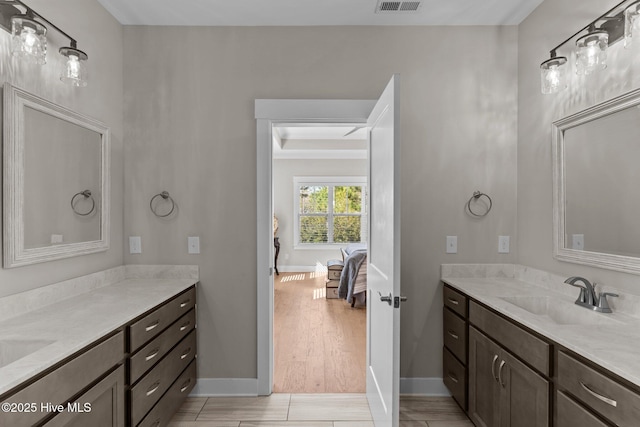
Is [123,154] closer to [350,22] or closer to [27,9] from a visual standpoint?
[27,9]

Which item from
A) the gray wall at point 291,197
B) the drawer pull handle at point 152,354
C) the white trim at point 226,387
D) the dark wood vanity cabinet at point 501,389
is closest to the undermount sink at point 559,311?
the dark wood vanity cabinet at point 501,389

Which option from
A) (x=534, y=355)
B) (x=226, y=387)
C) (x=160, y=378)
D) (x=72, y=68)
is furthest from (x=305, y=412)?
(x=72, y=68)

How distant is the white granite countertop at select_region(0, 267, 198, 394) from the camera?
1163mm

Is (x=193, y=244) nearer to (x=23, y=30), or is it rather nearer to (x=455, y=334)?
(x=23, y=30)

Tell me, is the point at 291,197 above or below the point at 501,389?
above

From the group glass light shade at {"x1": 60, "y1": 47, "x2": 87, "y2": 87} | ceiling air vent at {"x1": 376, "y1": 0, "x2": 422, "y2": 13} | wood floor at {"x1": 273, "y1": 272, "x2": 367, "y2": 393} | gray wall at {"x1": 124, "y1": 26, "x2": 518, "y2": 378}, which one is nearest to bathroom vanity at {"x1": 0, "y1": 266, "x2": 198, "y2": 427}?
gray wall at {"x1": 124, "y1": 26, "x2": 518, "y2": 378}

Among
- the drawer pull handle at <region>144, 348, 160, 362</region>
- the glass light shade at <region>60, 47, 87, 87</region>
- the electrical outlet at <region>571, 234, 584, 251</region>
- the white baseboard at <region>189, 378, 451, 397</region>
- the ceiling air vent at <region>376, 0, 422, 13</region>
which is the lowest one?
the white baseboard at <region>189, 378, 451, 397</region>

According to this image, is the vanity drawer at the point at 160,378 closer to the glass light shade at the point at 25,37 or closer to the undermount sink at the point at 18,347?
the undermount sink at the point at 18,347

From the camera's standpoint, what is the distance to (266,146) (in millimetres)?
2691

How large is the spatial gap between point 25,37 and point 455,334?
9.22ft

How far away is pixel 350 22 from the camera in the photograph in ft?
8.71

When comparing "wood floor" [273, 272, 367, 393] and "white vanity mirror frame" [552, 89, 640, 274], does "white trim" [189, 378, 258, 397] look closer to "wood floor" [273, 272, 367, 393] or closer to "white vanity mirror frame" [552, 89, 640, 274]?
"wood floor" [273, 272, 367, 393]

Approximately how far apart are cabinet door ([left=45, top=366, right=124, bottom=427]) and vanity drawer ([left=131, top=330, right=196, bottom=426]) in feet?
0.39

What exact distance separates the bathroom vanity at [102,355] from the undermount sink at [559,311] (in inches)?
76.6
